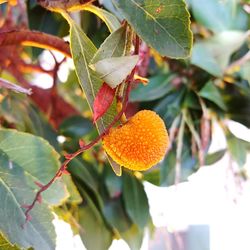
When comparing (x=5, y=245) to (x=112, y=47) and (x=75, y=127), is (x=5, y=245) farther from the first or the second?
(x=75, y=127)

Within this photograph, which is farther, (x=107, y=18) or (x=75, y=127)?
(x=75, y=127)

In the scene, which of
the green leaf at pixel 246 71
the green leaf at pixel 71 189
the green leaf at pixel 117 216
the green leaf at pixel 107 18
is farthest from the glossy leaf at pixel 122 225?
the green leaf at pixel 107 18

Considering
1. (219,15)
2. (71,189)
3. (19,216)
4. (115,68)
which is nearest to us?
(115,68)

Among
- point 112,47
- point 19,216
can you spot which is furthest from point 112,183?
point 112,47

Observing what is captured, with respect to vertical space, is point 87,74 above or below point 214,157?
above

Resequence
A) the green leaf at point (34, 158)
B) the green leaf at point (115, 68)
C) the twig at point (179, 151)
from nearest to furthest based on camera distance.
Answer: the green leaf at point (115, 68), the green leaf at point (34, 158), the twig at point (179, 151)

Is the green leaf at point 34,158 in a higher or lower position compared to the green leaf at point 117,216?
higher

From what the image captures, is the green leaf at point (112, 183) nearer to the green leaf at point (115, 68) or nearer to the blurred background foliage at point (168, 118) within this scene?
the blurred background foliage at point (168, 118)
